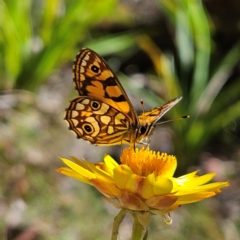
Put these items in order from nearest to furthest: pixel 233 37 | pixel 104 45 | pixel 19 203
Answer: pixel 19 203, pixel 104 45, pixel 233 37

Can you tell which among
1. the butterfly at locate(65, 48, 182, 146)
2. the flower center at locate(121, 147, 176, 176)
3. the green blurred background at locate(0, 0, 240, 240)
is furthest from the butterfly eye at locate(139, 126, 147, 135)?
the green blurred background at locate(0, 0, 240, 240)

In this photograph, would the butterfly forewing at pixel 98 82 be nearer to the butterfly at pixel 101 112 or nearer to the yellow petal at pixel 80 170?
the butterfly at pixel 101 112

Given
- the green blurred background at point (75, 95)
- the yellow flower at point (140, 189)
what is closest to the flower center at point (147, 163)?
the yellow flower at point (140, 189)

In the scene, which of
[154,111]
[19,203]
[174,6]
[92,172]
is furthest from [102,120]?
[174,6]

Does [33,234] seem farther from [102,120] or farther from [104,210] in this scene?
[102,120]

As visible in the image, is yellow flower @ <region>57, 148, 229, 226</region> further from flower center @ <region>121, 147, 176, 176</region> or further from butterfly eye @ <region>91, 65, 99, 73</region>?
butterfly eye @ <region>91, 65, 99, 73</region>
